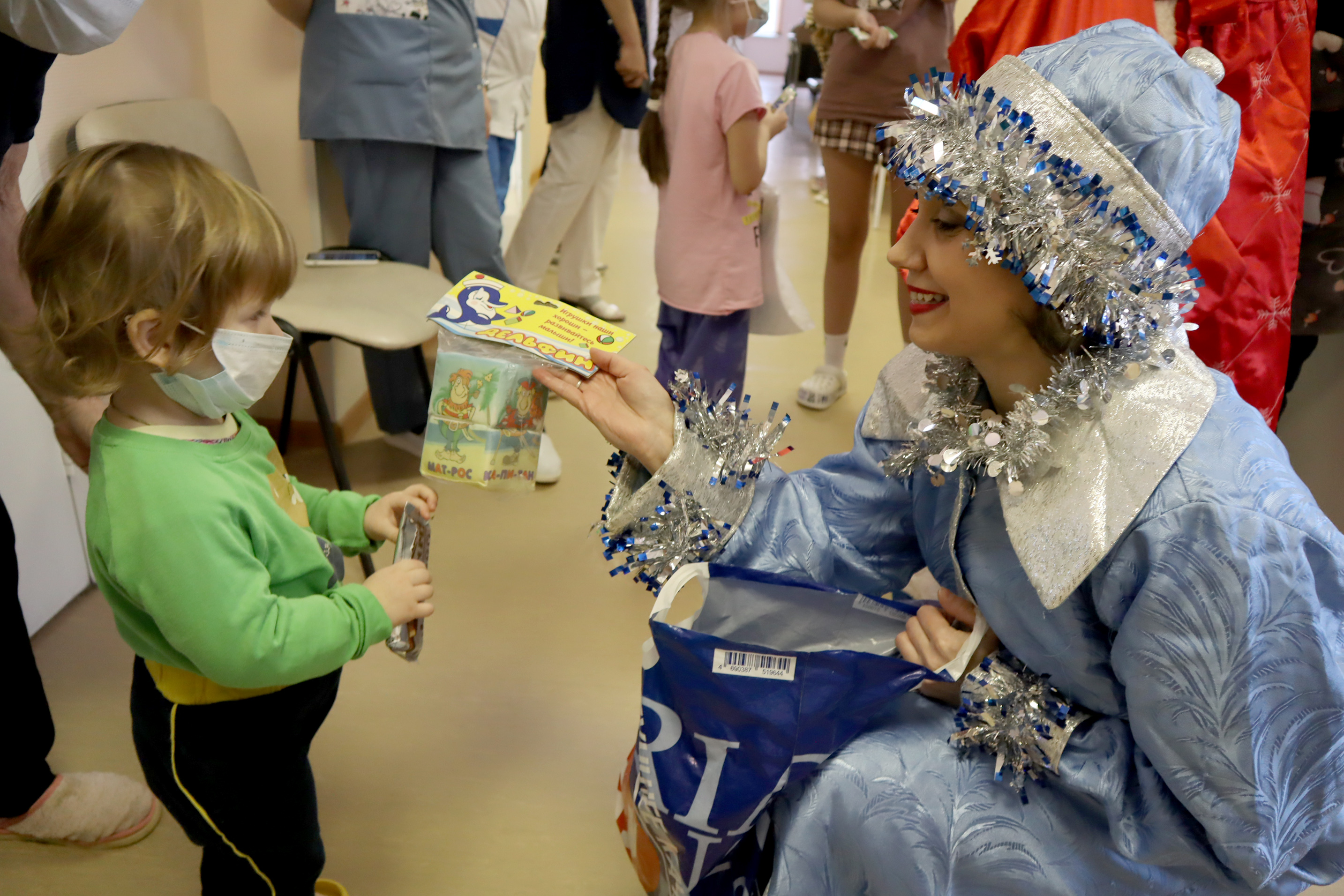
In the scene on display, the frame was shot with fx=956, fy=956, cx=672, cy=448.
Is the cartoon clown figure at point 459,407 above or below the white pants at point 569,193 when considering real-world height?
above

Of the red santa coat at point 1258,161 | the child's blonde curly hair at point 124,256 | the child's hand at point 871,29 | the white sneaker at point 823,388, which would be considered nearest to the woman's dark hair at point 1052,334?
the red santa coat at point 1258,161

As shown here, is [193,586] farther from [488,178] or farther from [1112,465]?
[488,178]

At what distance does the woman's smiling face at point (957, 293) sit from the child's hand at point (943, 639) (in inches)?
10.9

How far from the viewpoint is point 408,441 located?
8.64ft

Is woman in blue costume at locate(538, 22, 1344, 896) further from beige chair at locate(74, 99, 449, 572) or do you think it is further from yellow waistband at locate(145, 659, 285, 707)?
A: beige chair at locate(74, 99, 449, 572)

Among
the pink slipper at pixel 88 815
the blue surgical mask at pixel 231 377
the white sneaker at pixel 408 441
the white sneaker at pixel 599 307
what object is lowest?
the white sneaker at pixel 599 307

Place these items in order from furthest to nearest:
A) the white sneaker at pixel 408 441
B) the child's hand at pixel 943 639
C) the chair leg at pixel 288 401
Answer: the white sneaker at pixel 408 441
the chair leg at pixel 288 401
the child's hand at pixel 943 639

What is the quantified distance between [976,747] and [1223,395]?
42cm

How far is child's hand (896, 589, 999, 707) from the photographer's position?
101cm

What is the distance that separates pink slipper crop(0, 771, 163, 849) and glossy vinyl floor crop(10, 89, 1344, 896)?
0.02m

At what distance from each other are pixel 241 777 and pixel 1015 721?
0.84 m

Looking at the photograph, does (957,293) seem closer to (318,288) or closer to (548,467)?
(318,288)

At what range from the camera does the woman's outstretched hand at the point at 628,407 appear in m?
1.16

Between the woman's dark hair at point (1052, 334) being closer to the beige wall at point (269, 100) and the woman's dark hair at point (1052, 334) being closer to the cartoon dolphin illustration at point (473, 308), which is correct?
the cartoon dolphin illustration at point (473, 308)
